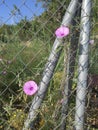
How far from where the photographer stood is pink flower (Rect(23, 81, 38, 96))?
6.74 ft

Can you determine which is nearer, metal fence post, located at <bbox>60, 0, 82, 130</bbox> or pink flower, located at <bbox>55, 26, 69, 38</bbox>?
pink flower, located at <bbox>55, 26, 69, 38</bbox>

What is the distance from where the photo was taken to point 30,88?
2.08 meters

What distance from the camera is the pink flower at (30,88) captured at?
80.9 inches

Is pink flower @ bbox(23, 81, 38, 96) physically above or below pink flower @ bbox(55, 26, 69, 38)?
below

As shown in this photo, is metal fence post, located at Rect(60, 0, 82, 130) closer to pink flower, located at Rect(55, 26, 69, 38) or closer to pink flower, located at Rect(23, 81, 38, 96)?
pink flower, located at Rect(55, 26, 69, 38)

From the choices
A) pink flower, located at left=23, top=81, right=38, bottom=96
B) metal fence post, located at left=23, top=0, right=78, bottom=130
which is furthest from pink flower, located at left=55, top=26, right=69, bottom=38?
pink flower, located at left=23, top=81, right=38, bottom=96

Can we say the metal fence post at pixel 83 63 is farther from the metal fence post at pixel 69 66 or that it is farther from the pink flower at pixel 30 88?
the pink flower at pixel 30 88

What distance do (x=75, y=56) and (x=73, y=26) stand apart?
0.78ft

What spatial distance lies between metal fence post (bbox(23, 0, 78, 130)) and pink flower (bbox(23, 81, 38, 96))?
0.05 metres

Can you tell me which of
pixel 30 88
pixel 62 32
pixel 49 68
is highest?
pixel 62 32

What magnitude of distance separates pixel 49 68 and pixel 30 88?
0.53 ft

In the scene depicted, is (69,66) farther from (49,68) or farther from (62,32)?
(62,32)

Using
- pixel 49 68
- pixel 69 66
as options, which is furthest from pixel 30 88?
pixel 69 66

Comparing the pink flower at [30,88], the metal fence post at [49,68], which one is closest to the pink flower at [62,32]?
the metal fence post at [49,68]
